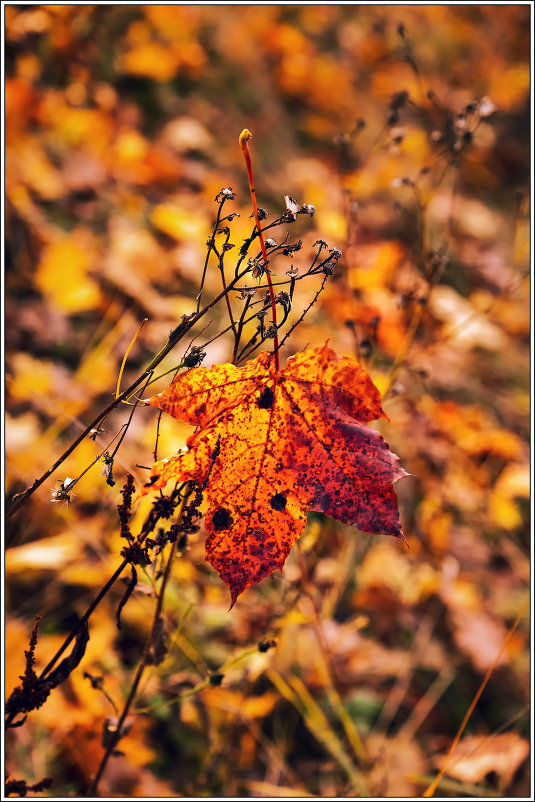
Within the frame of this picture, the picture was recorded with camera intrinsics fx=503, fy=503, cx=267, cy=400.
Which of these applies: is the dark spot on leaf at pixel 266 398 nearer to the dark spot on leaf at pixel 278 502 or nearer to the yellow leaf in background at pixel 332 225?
the dark spot on leaf at pixel 278 502

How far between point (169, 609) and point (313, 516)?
52 cm

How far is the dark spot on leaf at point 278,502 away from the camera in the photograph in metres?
0.71

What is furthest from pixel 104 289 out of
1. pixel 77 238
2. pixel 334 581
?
pixel 334 581

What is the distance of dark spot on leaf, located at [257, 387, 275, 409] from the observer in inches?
29.0

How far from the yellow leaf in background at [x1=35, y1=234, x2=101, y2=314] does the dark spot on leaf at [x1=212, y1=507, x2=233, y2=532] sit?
4.56 feet

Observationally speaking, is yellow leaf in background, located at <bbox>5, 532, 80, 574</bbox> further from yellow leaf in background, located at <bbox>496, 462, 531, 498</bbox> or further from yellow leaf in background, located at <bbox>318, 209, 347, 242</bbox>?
yellow leaf in background, located at <bbox>318, 209, 347, 242</bbox>

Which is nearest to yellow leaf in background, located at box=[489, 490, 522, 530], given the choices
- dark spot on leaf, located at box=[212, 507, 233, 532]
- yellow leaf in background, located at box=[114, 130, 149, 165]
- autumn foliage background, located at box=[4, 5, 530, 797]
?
autumn foliage background, located at box=[4, 5, 530, 797]

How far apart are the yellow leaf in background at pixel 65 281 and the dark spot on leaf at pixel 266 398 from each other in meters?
1.32

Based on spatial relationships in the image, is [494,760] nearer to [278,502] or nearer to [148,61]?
[278,502]

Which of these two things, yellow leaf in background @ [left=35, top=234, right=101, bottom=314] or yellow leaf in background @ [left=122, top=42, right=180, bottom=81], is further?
yellow leaf in background @ [left=122, top=42, right=180, bottom=81]

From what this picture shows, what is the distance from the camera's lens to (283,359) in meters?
1.64

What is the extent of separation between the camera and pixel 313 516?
1173 millimetres

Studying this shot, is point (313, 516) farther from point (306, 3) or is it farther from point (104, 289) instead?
point (306, 3)

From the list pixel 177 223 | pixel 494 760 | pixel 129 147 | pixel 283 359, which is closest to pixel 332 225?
pixel 177 223
